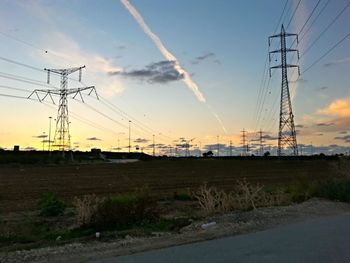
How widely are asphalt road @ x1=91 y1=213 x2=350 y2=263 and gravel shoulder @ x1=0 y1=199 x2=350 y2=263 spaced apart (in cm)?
80

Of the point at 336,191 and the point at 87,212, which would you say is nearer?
the point at 87,212

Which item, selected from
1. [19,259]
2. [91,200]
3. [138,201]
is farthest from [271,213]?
[19,259]

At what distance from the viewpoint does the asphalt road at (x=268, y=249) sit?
10219 mm

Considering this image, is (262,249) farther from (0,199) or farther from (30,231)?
(0,199)

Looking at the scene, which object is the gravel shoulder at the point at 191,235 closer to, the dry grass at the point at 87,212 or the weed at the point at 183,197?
the dry grass at the point at 87,212

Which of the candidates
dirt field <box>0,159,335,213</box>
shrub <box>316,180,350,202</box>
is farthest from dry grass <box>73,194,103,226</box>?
shrub <box>316,180,350,202</box>

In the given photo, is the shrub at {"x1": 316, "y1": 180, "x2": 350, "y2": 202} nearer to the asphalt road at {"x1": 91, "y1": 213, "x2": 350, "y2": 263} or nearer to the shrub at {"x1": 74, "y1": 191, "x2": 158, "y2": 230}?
the asphalt road at {"x1": 91, "y1": 213, "x2": 350, "y2": 263}

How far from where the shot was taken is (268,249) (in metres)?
11.2

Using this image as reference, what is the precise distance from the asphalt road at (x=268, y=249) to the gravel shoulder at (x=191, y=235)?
0.80m

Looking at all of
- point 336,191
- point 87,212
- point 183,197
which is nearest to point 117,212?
point 87,212

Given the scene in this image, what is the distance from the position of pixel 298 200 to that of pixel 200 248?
13.6 meters

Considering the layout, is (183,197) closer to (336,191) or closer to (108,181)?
(336,191)

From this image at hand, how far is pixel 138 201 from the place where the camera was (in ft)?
59.3

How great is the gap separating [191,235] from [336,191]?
11710 mm
